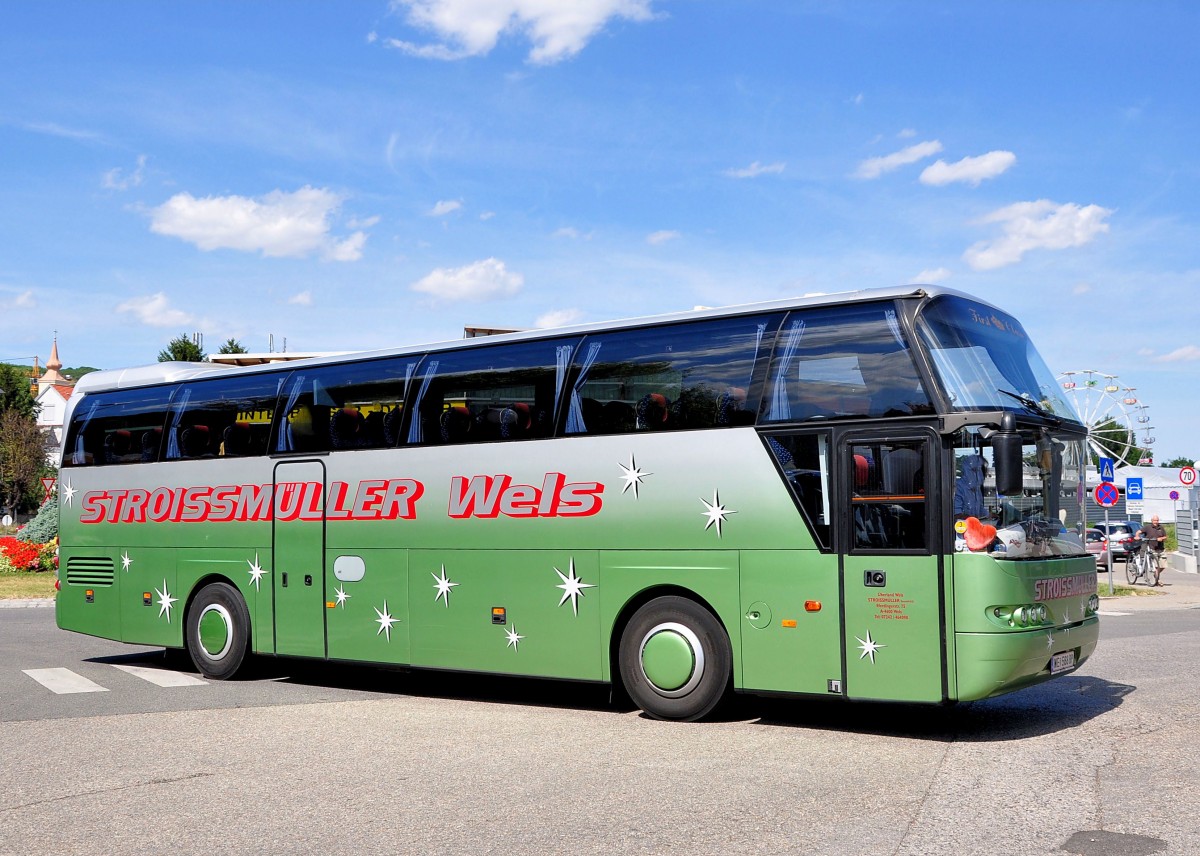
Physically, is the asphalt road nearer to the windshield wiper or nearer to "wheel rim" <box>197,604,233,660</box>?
"wheel rim" <box>197,604,233,660</box>

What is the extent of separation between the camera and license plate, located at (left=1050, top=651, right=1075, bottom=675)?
9.32 m

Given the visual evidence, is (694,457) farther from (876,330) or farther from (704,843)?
(704,843)

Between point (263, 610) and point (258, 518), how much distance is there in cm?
98

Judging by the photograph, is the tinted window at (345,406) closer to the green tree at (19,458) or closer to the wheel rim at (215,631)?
the wheel rim at (215,631)

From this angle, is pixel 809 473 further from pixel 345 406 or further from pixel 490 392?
pixel 345 406

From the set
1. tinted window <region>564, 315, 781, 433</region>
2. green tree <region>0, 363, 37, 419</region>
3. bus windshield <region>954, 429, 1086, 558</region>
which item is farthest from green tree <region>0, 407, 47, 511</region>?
bus windshield <region>954, 429, 1086, 558</region>

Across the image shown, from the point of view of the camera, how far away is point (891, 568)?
29.8 ft

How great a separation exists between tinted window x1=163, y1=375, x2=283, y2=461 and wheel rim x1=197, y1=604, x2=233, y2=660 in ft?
5.66

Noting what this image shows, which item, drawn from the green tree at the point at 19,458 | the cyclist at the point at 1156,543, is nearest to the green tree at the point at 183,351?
the green tree at the point at 19,458

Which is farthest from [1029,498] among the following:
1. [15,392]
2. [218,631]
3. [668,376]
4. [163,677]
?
[15,392]

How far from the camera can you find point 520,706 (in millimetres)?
11508

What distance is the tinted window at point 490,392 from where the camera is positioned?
11.2 m

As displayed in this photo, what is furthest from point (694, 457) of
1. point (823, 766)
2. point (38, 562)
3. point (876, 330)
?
point (38, 562)

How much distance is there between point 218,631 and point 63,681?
1.62 metres
